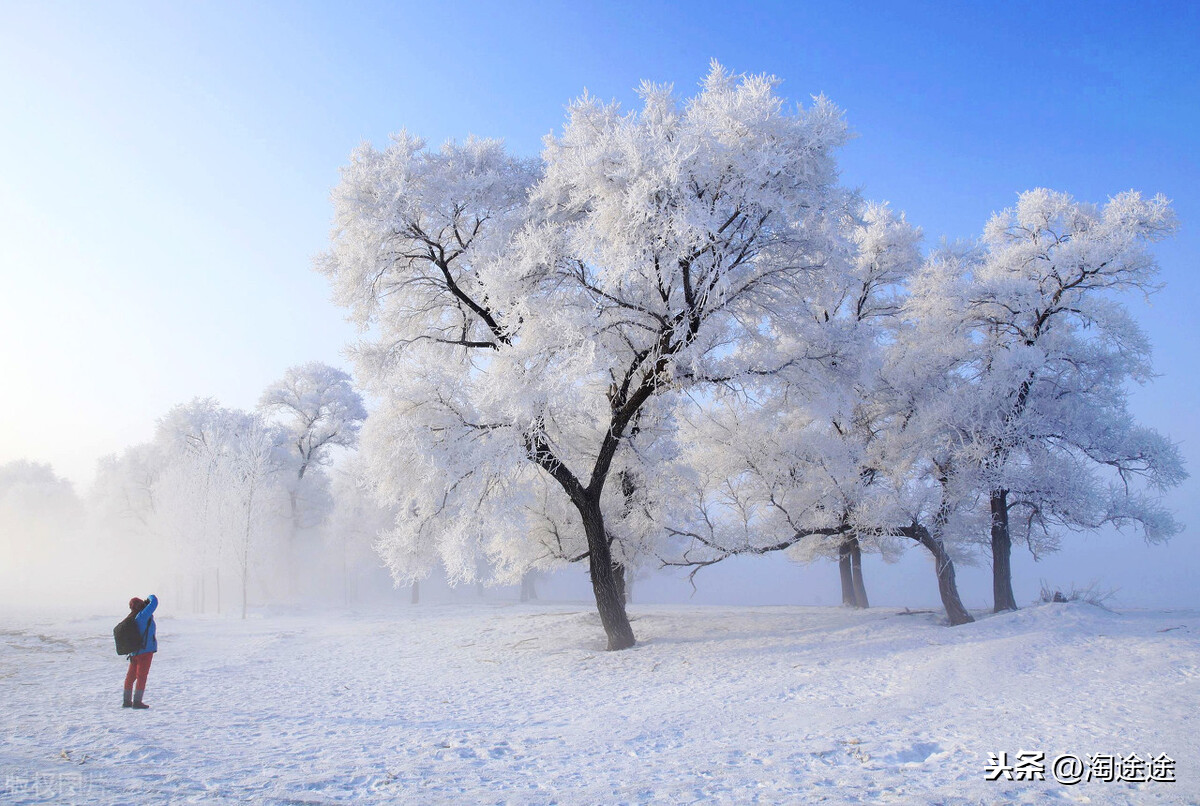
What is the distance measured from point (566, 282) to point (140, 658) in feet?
29.7

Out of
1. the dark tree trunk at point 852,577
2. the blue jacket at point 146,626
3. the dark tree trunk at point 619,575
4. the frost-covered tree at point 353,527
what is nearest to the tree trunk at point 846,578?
the dark tree trunk at point 852,577

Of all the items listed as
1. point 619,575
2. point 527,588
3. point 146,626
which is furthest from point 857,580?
point 527,588

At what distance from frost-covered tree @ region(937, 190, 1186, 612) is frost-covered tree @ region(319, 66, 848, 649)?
6271 millimetres

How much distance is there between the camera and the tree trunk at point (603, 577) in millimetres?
13266

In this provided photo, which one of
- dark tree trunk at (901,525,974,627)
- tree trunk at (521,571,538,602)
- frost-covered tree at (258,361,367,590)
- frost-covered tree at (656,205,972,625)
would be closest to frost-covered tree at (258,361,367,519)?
frost-covered tree at (258,361,367,590)

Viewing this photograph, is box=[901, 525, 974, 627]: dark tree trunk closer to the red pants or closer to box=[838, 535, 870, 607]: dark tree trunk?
box=[838, 535, 870, 607]: dark tree trunk

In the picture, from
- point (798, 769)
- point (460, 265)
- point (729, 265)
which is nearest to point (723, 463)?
point (729, 265)

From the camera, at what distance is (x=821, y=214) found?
10.6m

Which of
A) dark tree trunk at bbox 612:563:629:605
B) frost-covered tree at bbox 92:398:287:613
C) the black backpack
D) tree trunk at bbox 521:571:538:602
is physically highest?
frost-covered tree at bbox 92:398:287:613

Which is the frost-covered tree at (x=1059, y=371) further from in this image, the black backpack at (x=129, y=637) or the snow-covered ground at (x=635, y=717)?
the black backpack at (x=129, y=637)

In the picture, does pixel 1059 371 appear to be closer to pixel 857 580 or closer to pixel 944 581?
pixel 944 581

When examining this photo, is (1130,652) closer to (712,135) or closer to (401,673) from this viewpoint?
(712,135)

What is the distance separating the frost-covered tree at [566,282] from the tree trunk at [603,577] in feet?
0.15

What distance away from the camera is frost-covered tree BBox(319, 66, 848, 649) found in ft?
33.4
